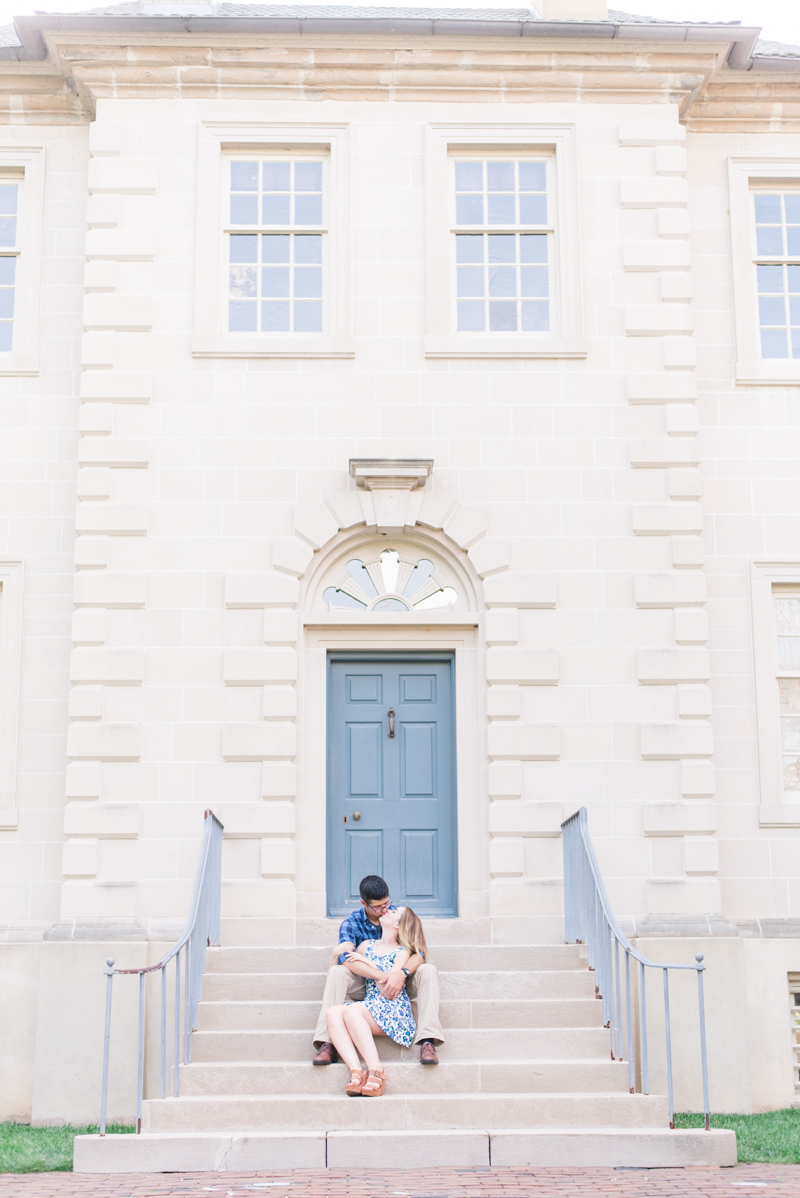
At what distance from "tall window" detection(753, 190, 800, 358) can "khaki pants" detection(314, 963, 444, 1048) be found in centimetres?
625

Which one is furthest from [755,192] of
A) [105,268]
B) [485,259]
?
[105,268]

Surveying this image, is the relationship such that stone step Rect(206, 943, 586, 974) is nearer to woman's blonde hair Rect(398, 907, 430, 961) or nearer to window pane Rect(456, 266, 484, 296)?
woman's blonde hair Rect(398, 907, 430, 961)

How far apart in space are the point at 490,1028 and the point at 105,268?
6.62 meters

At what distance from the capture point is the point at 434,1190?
6.63m

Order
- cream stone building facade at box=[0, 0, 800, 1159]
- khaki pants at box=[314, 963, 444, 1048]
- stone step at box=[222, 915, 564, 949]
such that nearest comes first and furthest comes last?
khaki pants at box=[314, 963, 444, 1048] < stone step at box=[222, 915, 564, 949] < cream stone building facade at box=[0, 0, 800, 1159]

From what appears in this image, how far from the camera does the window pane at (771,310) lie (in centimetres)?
1153

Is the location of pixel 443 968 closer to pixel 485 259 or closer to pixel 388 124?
pixel 485 259

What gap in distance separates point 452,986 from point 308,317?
5522 mm

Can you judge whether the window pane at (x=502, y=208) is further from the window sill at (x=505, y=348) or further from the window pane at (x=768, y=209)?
the window pane at (x=768, y=209)

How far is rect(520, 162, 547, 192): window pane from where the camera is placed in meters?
11.4

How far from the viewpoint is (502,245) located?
11.3m

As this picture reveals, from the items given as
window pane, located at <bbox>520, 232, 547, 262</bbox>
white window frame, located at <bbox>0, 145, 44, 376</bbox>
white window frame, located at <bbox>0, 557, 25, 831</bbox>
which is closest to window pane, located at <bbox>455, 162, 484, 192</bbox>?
window pane, located at <bbox>520, 232, 547, 262</bbox>

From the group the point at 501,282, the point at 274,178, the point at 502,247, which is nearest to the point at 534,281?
the point at 501,282

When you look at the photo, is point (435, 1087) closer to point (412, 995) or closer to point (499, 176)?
point (412, 995)
